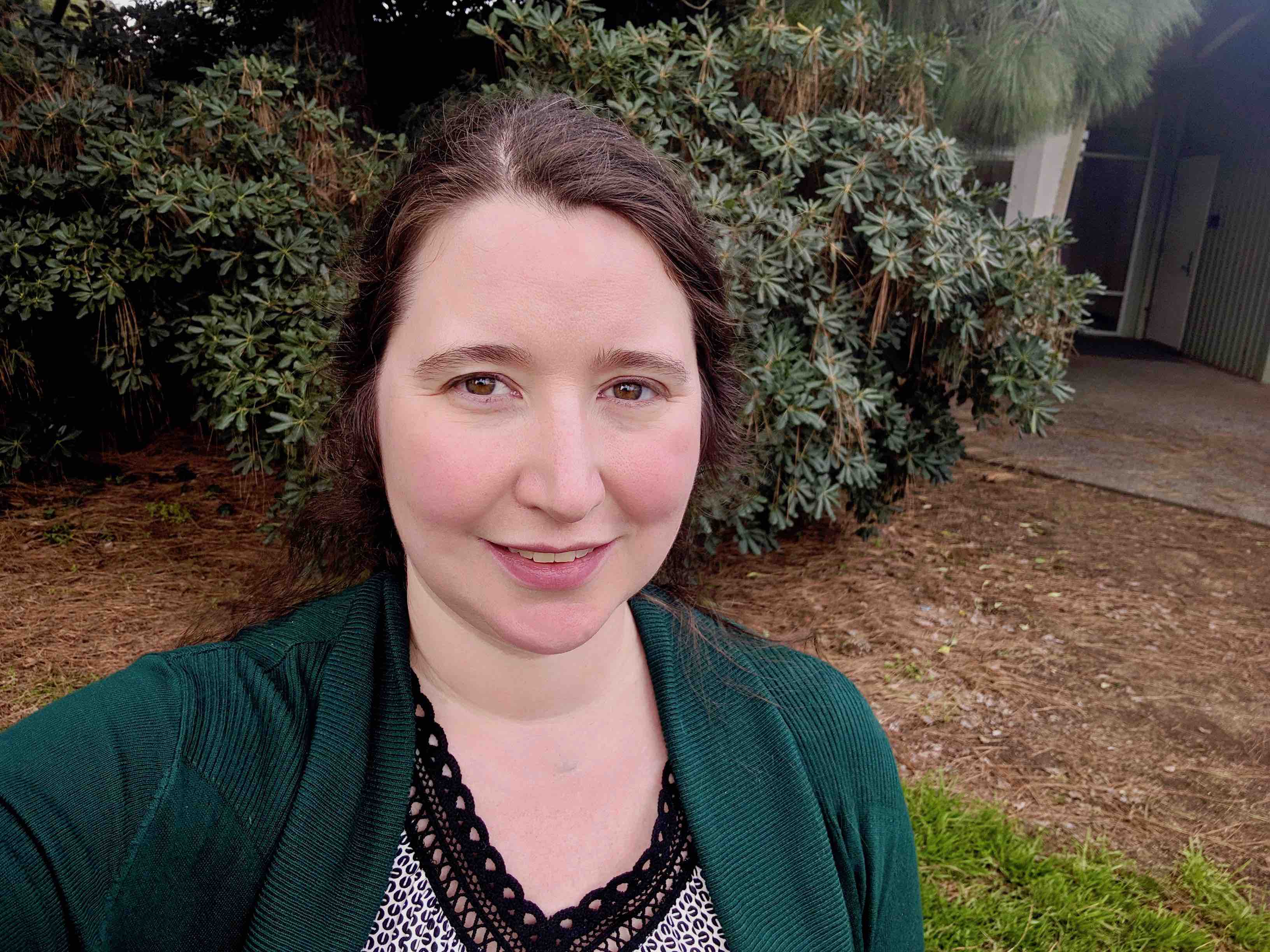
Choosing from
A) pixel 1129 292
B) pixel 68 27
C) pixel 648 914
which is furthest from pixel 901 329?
pixel 1129 292

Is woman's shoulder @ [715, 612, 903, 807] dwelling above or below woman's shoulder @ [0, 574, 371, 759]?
below

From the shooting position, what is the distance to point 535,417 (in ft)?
3.78

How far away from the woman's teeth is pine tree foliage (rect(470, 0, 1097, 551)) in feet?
7.54

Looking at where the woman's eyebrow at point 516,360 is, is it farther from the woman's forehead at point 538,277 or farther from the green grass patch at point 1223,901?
the green grass patch at point 1223,901

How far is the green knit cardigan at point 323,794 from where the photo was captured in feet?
3.35

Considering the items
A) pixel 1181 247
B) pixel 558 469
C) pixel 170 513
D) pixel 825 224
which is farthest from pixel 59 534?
pixel 1181 247

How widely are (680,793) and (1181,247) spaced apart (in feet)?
42.2

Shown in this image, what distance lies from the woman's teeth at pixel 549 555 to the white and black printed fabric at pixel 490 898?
292mm

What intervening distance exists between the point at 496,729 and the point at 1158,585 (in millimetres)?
4338

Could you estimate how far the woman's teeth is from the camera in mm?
1182

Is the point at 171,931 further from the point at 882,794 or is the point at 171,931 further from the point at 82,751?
the point at 882,794

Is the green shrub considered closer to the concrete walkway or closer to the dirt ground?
the dirt ground

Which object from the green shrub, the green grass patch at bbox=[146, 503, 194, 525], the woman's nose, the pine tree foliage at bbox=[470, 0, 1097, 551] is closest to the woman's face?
the woman's nose

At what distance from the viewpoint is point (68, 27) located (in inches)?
189
